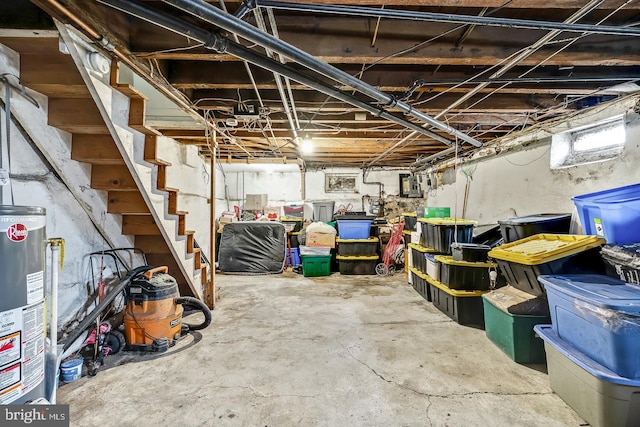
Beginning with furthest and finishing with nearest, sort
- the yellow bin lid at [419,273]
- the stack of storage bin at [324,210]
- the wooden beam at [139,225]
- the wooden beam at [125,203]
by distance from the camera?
the stack of storage bin at [324,210] → the yellow bin lid at [419,273] → the wooden beam at [139,225] → the wooden beam at [125,203]

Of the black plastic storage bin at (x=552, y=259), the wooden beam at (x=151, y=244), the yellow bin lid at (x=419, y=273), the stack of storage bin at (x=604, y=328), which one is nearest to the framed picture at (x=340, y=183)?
the yellow bin lid at (x=419, y=273)

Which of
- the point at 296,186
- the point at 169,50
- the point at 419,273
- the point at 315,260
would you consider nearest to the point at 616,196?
the point at 419,273

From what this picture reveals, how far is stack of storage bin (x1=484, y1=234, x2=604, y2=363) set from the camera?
185 centimetres

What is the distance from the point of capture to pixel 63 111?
171 cm

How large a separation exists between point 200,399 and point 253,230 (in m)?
3.63

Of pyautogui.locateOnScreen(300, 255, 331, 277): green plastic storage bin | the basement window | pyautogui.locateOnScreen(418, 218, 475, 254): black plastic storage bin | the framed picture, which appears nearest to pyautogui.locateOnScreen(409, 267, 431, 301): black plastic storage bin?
pyautogui.locateOnScreen(418, 218, 475, 254): black plastic storage bin

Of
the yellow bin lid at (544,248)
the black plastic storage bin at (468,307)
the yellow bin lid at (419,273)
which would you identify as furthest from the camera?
the yellow bin lid at (419,273)

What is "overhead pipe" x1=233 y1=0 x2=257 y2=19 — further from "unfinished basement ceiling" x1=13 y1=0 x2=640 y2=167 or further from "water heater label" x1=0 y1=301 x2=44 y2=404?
"water heater label" x1=0 y1=301 x2=44 y2=404

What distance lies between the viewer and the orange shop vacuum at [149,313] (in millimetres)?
2170

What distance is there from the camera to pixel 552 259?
184cm

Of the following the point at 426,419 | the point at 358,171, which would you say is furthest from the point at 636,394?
the point at 358,171

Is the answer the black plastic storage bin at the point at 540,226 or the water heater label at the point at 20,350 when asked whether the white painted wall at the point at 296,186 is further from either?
the water heater label at the point at 20,350

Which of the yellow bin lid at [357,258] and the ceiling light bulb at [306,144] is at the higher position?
the ceiling light bulb at [306,144]

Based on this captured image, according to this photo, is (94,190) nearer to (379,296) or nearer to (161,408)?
(161,408)
